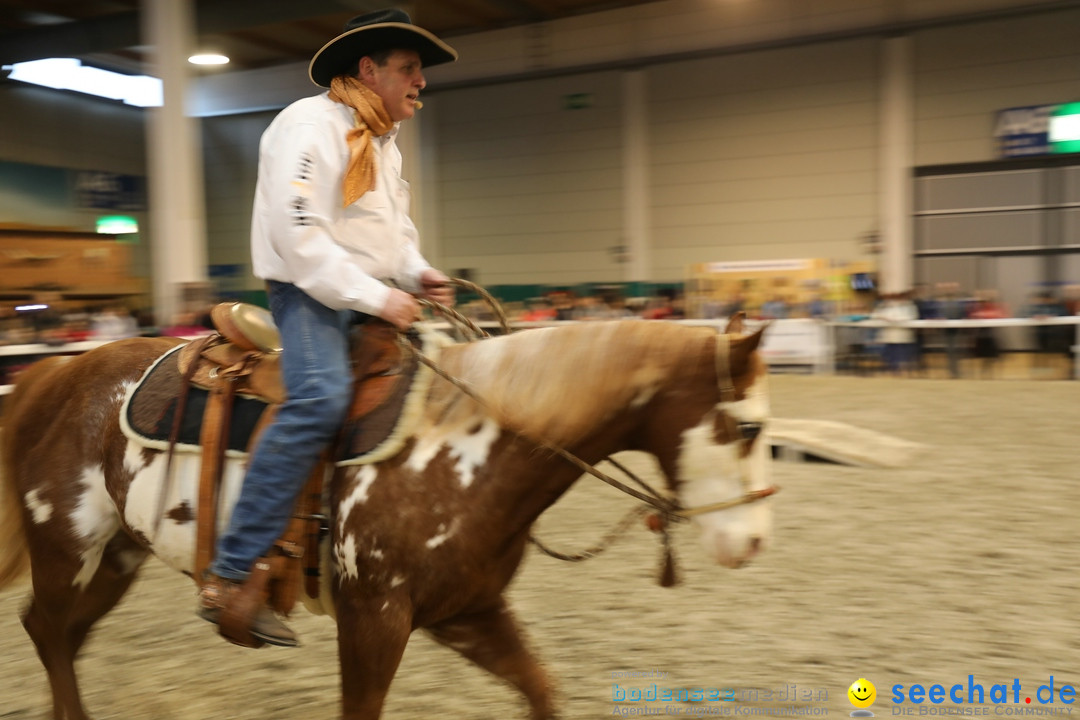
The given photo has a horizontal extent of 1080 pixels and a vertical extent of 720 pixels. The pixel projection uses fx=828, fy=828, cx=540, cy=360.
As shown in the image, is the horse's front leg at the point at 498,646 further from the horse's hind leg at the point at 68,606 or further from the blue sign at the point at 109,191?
the blue sign at the point at 109,191

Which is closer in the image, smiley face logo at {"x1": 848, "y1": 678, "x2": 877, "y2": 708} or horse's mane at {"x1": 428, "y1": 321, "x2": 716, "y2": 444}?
horse's mane at {"x1": 428, "y1": 321, "x2": 716, "y2": 444}

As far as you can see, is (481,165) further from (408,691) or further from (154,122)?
(408,691)

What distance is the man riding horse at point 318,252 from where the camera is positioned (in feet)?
6.81

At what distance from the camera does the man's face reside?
2.26 m

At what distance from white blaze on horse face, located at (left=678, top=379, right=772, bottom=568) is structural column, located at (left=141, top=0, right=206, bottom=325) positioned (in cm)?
1045

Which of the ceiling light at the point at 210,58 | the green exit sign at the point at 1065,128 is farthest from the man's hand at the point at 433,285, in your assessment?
the ceiling light at the point at 210,58

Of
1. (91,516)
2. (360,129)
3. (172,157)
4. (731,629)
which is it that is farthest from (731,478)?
(172,157)

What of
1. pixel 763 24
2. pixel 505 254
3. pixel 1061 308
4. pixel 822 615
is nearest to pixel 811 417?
pixel 822 615

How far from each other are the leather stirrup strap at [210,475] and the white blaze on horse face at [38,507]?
617 millimetres

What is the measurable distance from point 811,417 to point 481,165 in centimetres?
1312

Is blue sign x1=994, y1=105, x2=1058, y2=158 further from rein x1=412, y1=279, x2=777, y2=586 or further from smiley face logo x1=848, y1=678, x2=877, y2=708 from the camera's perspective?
rein x1=412, y1=279, x2=777, y2=586

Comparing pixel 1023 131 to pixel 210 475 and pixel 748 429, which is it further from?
pixel 210 475

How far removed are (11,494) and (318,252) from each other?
63.0 inches

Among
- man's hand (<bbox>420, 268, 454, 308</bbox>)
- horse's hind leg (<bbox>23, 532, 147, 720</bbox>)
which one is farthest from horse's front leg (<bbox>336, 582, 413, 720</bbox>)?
horse's hind leg (<bbox>23, 532, 147, 720</bbox>)
